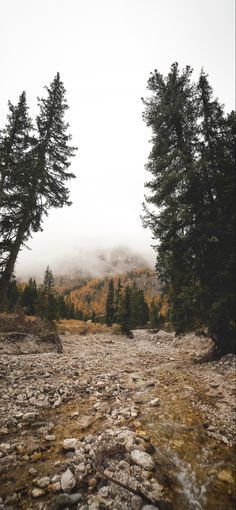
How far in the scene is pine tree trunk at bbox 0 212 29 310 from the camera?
1138 centimetres

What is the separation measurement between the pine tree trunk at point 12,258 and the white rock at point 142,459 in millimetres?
9405

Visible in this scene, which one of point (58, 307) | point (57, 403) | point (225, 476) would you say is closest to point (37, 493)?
point (225, 476)

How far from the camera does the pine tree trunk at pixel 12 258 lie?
37.3 feet

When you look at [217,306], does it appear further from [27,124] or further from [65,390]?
[27,124]

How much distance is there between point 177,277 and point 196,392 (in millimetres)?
4447

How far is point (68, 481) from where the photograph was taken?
3410 millimetres

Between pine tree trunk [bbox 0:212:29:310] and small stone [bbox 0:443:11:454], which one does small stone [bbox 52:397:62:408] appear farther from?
pine tree trunk [bbox 0:212:29:310]

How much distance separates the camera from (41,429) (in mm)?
5016

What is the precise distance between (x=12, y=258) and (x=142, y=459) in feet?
35.3

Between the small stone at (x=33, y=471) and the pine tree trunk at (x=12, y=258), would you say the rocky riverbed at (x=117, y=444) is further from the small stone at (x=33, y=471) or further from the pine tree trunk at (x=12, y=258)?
the pine tree trunk at (x=12, y=258)

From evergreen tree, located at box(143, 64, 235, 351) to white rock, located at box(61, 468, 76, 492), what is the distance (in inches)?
265

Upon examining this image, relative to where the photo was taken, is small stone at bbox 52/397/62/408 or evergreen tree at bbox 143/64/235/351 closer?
small stone at bbox 52/397/62/408

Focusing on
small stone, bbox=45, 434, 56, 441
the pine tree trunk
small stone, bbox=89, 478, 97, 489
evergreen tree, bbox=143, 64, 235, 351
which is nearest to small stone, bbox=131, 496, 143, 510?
small stone, bbox=89, 478, 97, 489

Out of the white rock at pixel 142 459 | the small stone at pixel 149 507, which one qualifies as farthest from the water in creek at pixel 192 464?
the small stone at pixel 149 507
